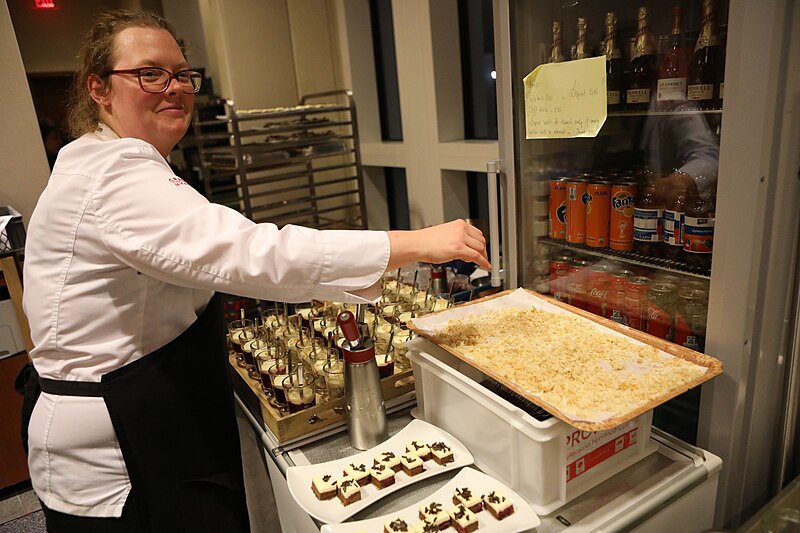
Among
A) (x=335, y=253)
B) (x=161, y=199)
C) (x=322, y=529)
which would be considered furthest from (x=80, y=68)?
(x=322, y=529)

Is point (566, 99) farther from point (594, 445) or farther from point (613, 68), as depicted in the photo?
point (594, 445)

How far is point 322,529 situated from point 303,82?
130 inches

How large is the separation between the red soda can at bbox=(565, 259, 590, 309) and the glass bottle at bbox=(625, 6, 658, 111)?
0.46m

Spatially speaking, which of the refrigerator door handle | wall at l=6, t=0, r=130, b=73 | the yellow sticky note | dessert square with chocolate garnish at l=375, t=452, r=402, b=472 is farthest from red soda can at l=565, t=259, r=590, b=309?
wall at l=6, t=0, r=130, b=73

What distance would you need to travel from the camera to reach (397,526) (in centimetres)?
102

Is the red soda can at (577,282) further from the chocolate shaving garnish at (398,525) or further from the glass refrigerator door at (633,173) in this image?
the chocolate shaving garnish at (398,525)

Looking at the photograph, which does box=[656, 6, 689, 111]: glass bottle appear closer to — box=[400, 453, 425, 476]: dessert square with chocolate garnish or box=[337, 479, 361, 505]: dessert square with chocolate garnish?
box=[400, 453, 425, 476]: dessert square with chocolate garnish

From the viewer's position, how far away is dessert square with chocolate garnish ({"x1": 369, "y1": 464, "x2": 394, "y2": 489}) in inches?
44.8

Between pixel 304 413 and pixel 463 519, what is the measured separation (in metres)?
0.51

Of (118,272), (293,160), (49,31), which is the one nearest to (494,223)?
(118,272)

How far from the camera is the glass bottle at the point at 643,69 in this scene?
1.35 metres

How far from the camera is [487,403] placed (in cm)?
112

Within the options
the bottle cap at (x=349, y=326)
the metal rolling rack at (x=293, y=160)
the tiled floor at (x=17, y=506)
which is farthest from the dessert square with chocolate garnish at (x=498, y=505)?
the tiled floor at (x=17, y=506)

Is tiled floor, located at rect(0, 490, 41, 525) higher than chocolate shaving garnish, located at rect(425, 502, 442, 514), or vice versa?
chocolate shaving garnish, located at rect(425, 502, 442, 514)
